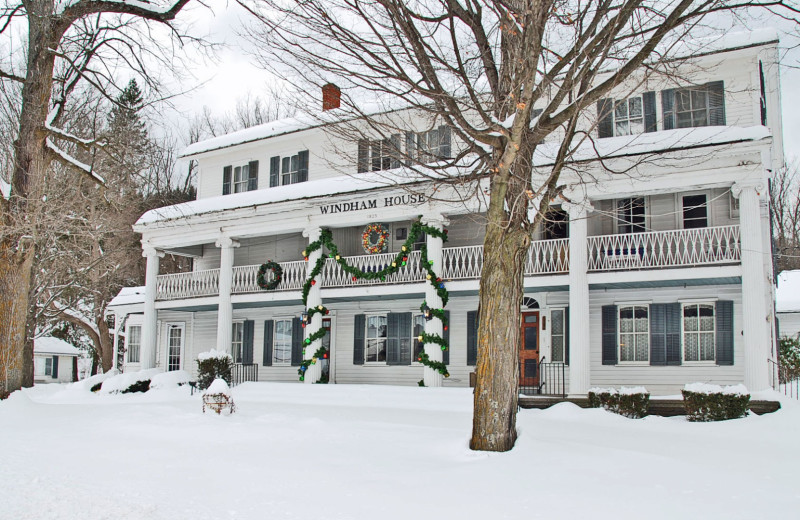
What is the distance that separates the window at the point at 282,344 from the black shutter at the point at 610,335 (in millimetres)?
11214

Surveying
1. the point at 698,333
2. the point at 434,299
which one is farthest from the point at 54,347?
the point at 698,333

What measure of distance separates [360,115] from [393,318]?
38.9 feet

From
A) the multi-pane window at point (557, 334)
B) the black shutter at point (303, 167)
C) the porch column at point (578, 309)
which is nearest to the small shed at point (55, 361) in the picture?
the black shutter at point (303, 167)

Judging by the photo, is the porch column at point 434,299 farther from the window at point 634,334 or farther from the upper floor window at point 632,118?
the upper floor window at point 632,118

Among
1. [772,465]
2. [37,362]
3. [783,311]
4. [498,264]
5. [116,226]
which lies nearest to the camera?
[772,465]

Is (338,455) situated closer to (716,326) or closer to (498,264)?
(498,264)

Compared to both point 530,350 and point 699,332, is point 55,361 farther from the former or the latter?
point 699,332

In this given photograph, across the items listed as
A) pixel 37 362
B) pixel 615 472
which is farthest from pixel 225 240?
pixel 37 362

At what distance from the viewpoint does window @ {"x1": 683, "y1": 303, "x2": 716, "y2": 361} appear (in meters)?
18.3

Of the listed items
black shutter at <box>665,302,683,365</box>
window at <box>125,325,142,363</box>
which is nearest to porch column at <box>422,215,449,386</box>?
black shutter at <box>665,302,683,365</box>

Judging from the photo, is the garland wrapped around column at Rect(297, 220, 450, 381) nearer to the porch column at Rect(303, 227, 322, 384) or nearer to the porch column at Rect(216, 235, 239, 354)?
the porch column at Rect(303, 227, 322, 384)

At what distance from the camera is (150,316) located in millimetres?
25297

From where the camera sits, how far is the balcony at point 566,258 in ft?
56.8

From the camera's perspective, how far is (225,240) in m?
23.8
